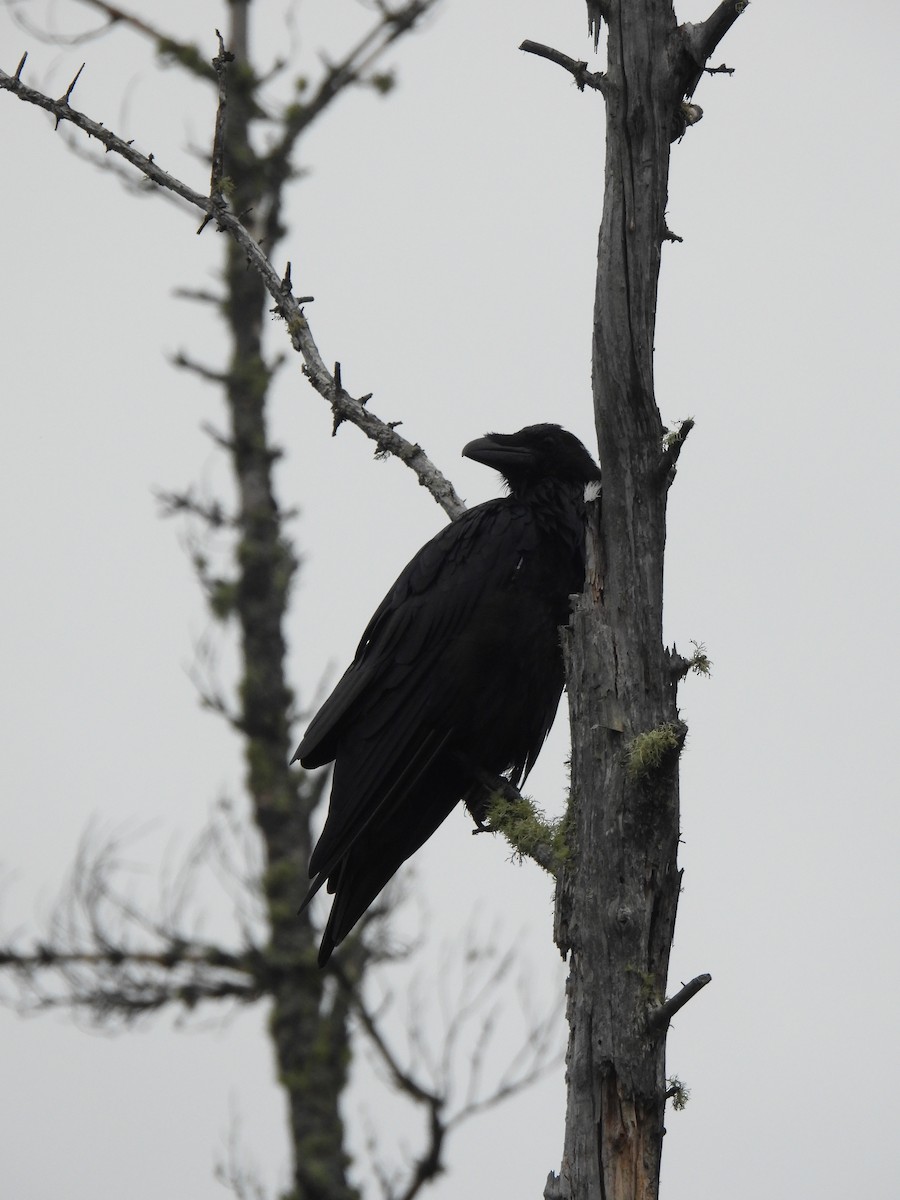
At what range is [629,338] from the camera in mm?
3551

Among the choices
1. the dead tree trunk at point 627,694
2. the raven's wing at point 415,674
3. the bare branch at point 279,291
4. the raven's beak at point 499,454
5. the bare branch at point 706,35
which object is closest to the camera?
the dead tree trunk at point 627,694

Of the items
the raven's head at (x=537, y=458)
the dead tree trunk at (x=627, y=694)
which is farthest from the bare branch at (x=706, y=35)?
the raven's head at (x=537, y=458)

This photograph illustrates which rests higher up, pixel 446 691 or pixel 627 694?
pixel 446 691

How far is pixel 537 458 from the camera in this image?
551 centimetres

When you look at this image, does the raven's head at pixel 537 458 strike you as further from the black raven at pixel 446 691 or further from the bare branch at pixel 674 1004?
the bare branch at pixel 674 1004

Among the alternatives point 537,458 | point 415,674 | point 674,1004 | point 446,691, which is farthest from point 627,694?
point 537,458

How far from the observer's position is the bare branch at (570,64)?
3.62 m

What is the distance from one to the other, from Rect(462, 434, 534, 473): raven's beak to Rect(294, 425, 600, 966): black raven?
17 centimetres

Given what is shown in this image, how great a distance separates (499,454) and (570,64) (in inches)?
81.0

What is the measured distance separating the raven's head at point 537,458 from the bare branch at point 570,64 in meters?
2.01

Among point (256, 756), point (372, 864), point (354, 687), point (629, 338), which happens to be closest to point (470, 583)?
point (354, 687)

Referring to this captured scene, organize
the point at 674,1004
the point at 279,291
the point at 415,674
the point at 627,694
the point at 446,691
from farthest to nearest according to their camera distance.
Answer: the point at 415,674, the point at 446,691, the point at 279,291, the point at 627,694, the point at 674,1004

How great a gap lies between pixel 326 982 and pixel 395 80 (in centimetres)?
835

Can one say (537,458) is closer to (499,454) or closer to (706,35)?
Result: (499,454)
